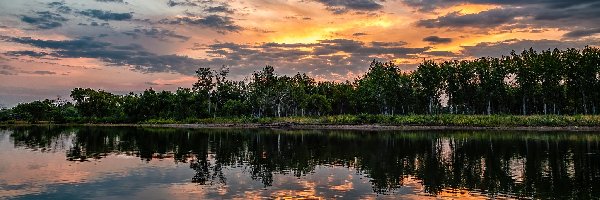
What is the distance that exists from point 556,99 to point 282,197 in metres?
122

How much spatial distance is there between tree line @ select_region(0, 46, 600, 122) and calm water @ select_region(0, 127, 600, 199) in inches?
2524

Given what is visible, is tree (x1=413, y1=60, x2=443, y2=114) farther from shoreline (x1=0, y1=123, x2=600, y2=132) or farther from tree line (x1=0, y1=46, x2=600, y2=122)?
shoreline (x1=0, y1=123, x2=600, y2=132)

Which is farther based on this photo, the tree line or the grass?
the tree line

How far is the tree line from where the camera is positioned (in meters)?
117

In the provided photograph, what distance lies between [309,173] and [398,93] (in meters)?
101

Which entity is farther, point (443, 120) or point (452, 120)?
point (443, 120)

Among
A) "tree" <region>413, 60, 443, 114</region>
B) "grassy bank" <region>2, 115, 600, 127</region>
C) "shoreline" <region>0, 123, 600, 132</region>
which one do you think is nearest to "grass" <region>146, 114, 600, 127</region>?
"grassy bank" <region>2, 115, 600, 127</region>

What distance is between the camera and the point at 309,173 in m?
39.1

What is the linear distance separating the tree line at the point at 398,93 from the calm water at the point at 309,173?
64.1 m

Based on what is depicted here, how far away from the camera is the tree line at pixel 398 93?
11675 cm

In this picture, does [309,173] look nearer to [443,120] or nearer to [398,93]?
[443,120]

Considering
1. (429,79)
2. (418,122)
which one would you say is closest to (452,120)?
(418,122)

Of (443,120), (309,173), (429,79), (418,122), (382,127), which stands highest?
(429,79)

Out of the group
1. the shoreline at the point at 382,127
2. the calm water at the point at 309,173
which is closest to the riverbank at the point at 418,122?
the shoreline at the point at 382,127
